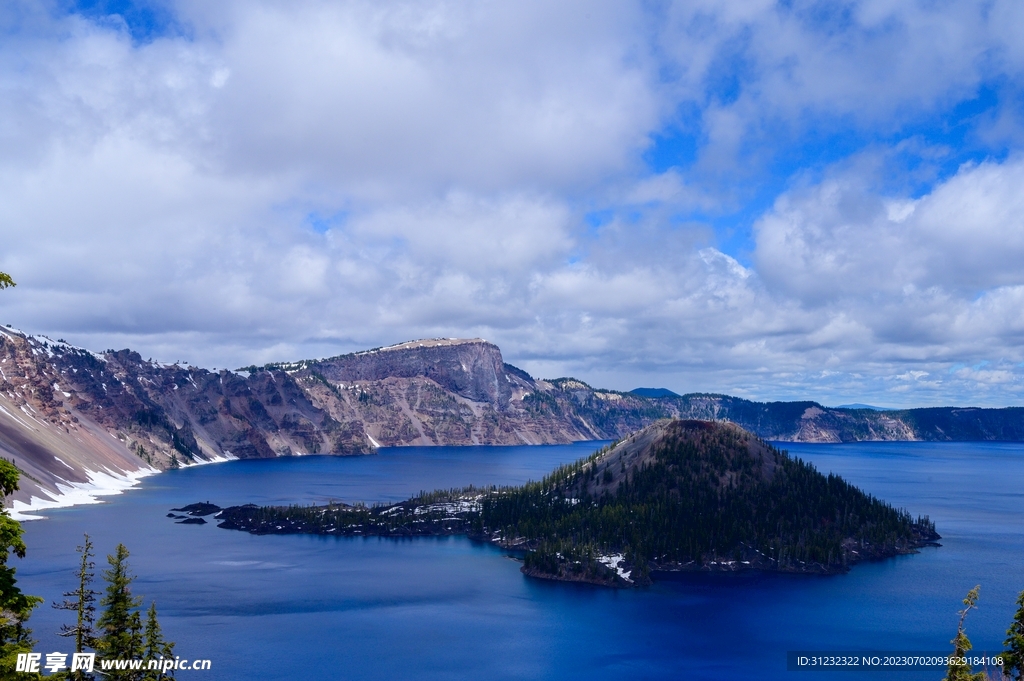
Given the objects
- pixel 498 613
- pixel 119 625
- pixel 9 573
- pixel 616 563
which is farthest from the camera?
pixel 616 563

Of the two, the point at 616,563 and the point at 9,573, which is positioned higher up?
the point at 9,573

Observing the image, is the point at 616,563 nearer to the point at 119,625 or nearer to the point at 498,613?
the point at 498,613

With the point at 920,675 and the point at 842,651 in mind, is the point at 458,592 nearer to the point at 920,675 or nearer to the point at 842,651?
the point at 842,651

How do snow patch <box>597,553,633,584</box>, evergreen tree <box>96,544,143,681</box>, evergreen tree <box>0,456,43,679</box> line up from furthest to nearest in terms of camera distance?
snow patch <box>597,553,633,584</box>
evergreen tree <box>96,544,143,681</box>
evergreen tree <box>0,456,43,679</box>

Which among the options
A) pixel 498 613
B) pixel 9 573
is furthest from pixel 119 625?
pixel 498 613

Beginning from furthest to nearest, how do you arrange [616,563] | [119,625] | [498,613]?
[616,563] → [498,613] → [119,625]

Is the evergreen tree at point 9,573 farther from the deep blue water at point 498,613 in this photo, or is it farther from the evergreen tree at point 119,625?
the deep blue water at point 498,613

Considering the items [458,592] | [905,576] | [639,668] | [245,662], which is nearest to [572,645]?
[639,668]

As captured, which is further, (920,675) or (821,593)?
(821,593)

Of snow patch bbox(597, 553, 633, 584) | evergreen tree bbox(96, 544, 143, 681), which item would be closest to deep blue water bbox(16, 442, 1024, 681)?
snow patch bbox(597, 553, 633, 584)

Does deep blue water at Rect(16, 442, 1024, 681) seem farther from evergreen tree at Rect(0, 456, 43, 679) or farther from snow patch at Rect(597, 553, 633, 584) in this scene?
evergreen tree at Rect(0, 456, 43, 679)

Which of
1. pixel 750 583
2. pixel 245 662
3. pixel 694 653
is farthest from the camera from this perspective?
pixel 750 583
